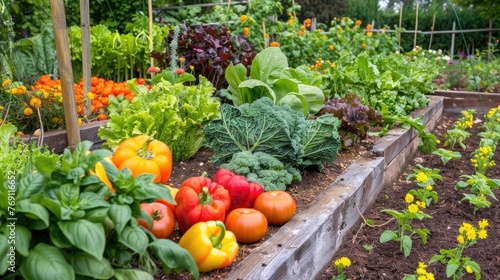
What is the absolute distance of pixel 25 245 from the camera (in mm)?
1503

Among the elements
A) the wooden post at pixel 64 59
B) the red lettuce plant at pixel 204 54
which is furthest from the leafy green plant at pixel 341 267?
the red lettuce plant at pixel 204 54

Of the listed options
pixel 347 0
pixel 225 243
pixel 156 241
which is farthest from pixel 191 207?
pixel 347 0

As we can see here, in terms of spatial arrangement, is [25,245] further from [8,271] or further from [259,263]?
[259,263]

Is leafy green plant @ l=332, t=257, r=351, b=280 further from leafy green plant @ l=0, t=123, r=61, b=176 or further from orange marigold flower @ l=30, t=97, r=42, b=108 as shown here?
orange marigold flower @ l=30, t=97, r=42, b=108

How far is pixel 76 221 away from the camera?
156cm

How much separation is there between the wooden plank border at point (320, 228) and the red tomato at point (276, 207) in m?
0.05

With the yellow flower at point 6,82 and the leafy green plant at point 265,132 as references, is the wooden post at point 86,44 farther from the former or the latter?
the leafy green plant at point 265,132

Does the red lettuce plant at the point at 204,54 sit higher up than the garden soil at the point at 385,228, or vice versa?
the red lettuce plant at the point at 204,54

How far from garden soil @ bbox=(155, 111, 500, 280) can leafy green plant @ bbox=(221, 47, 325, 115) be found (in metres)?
0.51

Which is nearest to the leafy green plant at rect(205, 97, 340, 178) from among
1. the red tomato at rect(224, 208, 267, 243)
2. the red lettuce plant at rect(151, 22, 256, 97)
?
the red tomato at rect(224, 208, 267, 243)

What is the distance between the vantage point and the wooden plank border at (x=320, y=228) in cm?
239

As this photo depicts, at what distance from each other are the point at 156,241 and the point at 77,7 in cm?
696

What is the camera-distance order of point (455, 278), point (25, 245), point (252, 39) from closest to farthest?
point (25, 245), point (455, 278), point (252, 39)

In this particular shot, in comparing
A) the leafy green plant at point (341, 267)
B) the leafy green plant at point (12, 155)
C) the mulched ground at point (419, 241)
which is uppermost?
the leafy green plant at point (12, 155)
